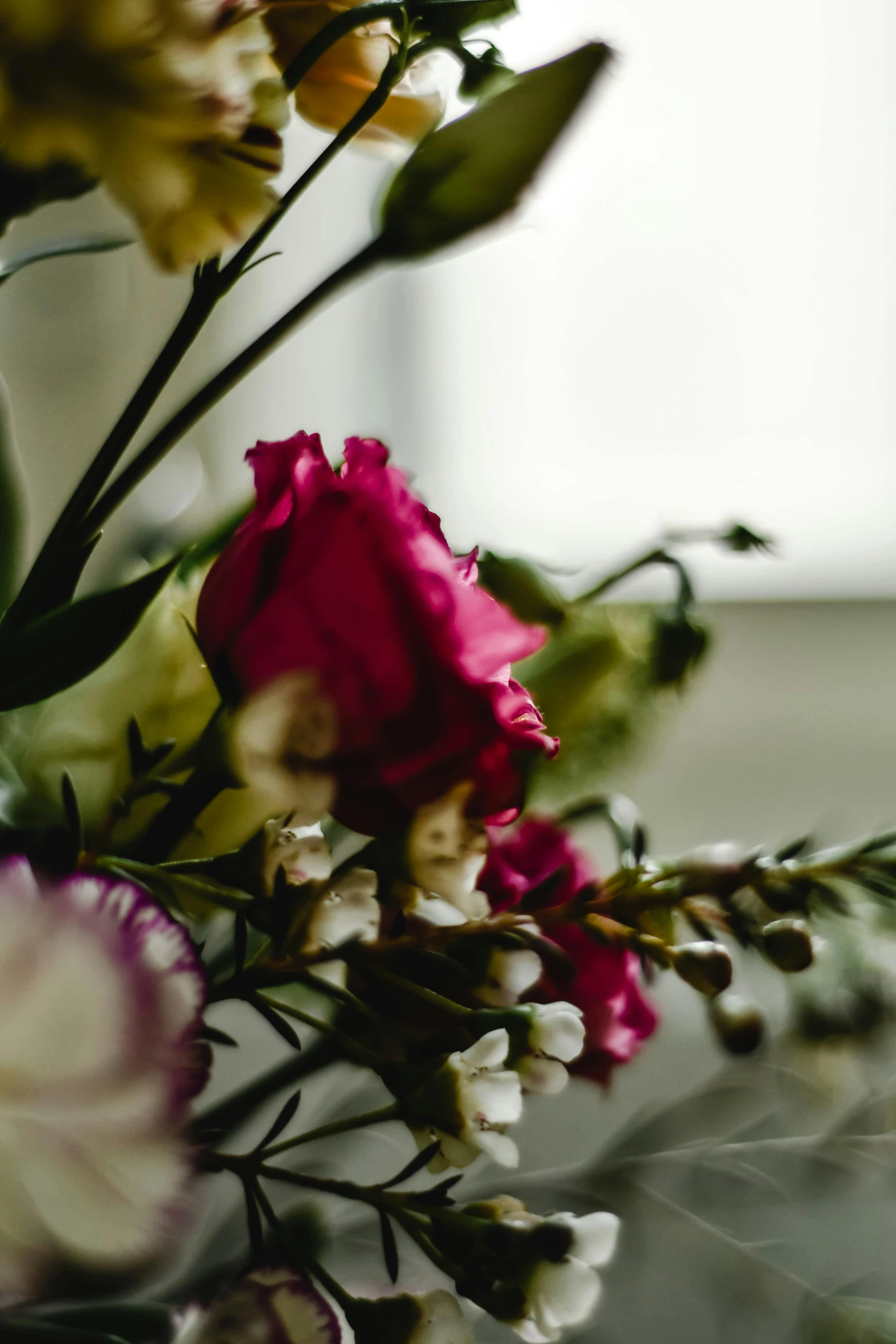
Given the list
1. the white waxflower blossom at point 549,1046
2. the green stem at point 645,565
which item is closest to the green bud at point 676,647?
the green stem at point 645,565

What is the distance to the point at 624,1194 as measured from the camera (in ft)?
1.16

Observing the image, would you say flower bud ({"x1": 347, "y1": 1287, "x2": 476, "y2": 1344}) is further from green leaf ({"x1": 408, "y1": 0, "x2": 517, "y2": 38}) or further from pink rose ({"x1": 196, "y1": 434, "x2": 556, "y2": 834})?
green leaf ({"x1": 408, "y1": 0, "x2": 517, "y2": 38})

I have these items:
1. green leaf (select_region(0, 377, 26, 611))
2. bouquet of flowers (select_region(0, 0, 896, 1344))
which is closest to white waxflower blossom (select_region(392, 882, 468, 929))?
bouquet of flowers (select_region(0, 0, 896, 1344))

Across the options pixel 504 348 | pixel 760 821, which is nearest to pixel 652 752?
pixel 760 821

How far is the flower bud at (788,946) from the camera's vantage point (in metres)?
0.20

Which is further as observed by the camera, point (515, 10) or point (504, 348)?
point (504, 348)

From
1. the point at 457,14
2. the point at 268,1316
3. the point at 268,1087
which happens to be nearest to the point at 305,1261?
the point at 268,1316

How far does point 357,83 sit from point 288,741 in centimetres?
14

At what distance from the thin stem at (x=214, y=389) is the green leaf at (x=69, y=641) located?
0.09ft

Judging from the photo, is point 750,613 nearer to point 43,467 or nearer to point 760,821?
point 760,821

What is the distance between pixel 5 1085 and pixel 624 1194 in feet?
0.81

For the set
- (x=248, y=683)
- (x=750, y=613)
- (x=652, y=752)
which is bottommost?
(x=750, y=613)

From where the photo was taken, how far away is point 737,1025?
0.25 metres

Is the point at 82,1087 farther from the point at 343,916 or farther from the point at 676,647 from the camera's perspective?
the point at 676,647
